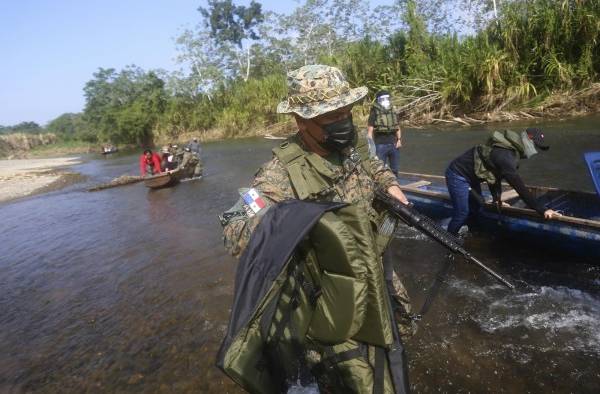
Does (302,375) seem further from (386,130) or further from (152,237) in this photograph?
(152,237)

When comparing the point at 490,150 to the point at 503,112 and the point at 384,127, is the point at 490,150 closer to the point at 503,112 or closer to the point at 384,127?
the point at 384,127

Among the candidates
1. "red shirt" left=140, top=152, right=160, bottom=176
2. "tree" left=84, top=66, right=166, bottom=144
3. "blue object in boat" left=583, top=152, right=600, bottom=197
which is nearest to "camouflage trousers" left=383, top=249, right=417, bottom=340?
"blue object in boat" left=583, top=152, right=600, bottom=197

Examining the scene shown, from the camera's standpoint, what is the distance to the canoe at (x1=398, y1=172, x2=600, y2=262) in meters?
4.15

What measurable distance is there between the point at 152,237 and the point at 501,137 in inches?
264

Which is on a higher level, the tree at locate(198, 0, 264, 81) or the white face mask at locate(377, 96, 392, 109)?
the tree at locate(198, 0, 264, 81)

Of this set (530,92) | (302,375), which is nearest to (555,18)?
(530,92)

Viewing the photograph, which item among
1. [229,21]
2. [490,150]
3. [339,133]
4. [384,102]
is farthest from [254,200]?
[229,21]

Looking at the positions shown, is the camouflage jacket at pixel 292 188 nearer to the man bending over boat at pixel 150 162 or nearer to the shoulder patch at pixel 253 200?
the shoulder patch at pixel 253 200

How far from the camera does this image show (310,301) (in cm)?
168

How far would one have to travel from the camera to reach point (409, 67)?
18.4m

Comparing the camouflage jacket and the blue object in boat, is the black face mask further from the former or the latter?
the blue object in boat

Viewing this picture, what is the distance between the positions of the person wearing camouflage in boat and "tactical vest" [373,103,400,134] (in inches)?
207

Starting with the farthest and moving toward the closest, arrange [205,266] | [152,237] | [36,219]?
1. [36,219]
2. [152,237]
3. [205,266]

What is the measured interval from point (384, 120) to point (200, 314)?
15.8ft
